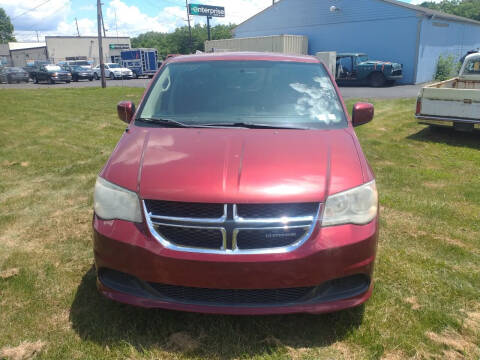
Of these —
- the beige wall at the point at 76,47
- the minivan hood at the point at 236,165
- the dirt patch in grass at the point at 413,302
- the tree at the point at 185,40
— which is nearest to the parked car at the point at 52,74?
the beige wall at the point at 76,47

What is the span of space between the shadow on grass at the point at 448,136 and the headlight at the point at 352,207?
6.54 metres

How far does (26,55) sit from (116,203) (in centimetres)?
7362

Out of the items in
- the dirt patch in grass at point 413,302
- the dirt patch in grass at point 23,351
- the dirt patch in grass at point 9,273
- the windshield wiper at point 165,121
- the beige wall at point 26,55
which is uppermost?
the beige wall at point 26,55

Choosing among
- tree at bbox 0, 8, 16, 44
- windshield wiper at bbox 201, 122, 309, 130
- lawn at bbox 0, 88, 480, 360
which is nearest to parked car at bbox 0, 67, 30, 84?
lawn at bbox 0, 88, 480, 360

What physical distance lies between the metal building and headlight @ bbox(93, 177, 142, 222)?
80.7ft

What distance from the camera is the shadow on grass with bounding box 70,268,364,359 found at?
2.44 meters

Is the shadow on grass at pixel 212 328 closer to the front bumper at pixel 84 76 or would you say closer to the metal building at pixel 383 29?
the metal building at pixel 383 29

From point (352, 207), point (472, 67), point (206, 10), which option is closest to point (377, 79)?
point (472, 67)

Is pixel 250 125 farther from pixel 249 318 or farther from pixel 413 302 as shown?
pixel 413 302

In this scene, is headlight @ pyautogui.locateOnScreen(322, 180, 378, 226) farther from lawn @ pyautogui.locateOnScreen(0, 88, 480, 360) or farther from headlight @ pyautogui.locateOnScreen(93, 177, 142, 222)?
headlight @ pyautogui.locateOnScreen(93, 177, 142, 222)

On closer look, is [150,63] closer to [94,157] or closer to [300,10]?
[300,10]

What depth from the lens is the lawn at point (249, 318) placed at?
2.42 meters

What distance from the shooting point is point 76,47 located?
57094 millimetres

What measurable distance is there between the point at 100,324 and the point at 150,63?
124ft
